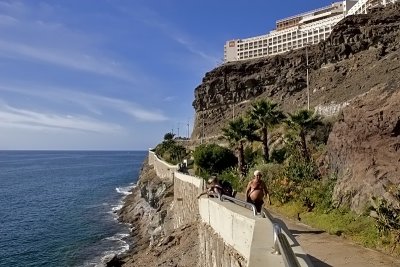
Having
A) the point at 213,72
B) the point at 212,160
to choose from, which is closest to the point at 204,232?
the point at 212,160

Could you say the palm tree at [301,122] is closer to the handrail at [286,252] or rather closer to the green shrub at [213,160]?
the green shrub at [213,160]

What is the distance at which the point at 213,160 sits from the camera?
3853 centimetres

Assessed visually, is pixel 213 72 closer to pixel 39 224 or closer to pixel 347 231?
pixel 39 224

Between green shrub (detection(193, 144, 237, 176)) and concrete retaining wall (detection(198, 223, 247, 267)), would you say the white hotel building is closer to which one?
green shrub (detection(193, 144, 237, 176))

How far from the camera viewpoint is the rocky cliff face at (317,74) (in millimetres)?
63094

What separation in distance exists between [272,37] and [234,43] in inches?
573

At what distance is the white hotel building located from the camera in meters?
118

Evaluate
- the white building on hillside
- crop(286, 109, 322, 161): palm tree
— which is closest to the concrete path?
crop(286, 109, 322, 161): palm tree

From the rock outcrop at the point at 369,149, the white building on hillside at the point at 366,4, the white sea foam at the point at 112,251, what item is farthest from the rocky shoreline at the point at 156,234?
the white building on hillside at the point at 366,4

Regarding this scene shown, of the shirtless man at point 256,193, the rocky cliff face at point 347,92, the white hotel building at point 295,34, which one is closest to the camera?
the shirtless man at point 256,193

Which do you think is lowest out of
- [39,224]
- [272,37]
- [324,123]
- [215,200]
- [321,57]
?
[39,224]

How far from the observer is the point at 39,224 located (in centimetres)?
4556

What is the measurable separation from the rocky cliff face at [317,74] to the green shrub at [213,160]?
601 inches

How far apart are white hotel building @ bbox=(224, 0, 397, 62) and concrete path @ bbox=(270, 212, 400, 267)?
102899 millimetres
